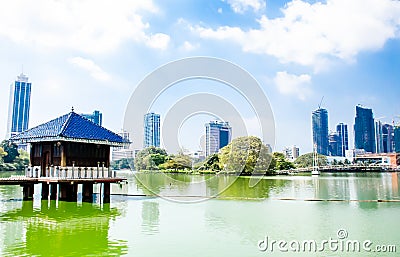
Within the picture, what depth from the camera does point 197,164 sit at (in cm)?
6569

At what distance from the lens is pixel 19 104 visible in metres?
158

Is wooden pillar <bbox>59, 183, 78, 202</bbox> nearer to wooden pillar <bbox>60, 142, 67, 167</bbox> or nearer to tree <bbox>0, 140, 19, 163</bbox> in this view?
wooden pillar <bbox>60, 142, 67, 167</bbox>

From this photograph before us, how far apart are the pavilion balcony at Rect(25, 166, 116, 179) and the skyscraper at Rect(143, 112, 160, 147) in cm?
2630

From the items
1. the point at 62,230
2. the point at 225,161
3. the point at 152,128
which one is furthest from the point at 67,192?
the point at 225,161

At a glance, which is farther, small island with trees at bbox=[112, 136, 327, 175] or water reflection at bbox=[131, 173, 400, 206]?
small island with trees at bbox=[112, 136, 327, 175]

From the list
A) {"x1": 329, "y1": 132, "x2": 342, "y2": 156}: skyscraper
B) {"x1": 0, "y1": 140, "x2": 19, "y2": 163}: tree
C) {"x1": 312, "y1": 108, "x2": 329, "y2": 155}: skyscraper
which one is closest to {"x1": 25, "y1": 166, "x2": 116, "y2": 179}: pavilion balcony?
{"x1": 0, "y1": 140, "x2": 19, "y2": 163}: tree

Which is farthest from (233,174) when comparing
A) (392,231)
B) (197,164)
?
(392,231)

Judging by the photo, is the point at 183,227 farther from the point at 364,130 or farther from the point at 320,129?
the point at 320,129

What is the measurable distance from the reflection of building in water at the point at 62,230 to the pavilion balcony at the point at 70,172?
4.61 ft

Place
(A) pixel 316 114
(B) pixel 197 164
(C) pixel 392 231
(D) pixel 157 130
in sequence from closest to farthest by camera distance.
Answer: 1. (C) pixel 392 231
2. (D) pixel 157 130
3. (B) pixel 197 164
4. (A) pixel 316 114

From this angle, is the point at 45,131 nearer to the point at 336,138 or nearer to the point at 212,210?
the point at 212,210

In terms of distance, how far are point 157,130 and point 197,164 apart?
16.3 meters

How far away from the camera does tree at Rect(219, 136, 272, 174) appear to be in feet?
175

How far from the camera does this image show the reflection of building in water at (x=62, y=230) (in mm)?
9234
